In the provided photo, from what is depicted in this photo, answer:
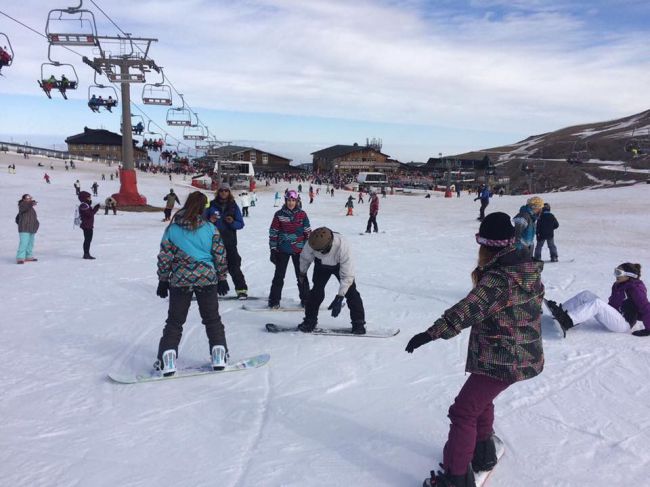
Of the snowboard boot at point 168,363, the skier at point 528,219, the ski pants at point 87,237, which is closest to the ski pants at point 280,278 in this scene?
the snowboard boot at point 168,363

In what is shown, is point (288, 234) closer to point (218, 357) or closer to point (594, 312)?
point (218, 357)

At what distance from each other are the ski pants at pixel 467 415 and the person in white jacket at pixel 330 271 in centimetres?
221

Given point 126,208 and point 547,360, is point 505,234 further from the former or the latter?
point 126,208

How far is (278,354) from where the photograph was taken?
4.68 metres

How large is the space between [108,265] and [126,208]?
13.5 m

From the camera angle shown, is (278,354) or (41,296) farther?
(41,296)

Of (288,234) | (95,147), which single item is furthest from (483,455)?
(95,147)

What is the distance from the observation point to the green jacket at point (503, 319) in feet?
7.45

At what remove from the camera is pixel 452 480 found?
2.50 meters

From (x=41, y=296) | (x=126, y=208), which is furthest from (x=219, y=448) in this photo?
(x=126, y=208)

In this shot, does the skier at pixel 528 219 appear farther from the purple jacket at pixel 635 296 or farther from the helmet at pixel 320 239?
the helmet at pixel 320 239

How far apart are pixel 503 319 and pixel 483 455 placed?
3.09 ft

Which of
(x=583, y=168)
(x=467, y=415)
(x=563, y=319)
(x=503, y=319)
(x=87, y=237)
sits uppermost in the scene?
(x=583, y=168)

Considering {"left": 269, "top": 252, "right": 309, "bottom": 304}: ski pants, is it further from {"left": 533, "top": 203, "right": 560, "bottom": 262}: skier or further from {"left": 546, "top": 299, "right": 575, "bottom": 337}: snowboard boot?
{"left": 533, "top": 203, "right": 560, "bottom": 262}: skier
